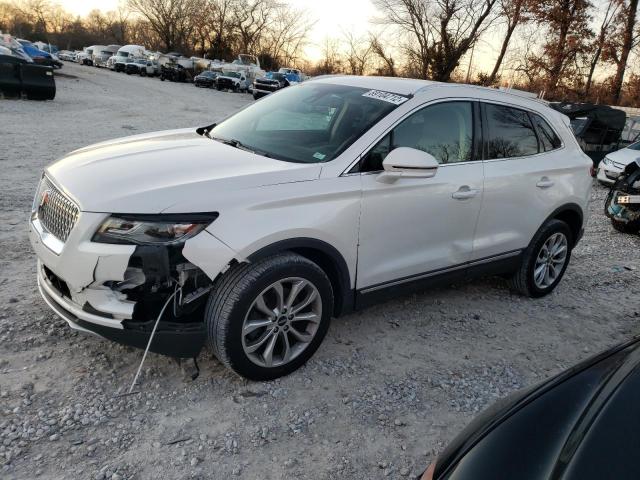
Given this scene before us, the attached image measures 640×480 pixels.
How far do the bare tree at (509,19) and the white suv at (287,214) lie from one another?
30.4 m

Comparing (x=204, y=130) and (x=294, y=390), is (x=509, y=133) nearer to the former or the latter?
(x=204, y=130)

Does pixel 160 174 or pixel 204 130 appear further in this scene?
pixel 204 130

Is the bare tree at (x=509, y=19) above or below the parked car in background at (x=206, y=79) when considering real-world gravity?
above

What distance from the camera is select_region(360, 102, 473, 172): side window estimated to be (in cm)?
336

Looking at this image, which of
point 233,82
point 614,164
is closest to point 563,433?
point 614,164

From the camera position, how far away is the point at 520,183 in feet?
13.8

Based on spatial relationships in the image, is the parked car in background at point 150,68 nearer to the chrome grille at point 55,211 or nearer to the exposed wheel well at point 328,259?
the chrome grille at point 55,211

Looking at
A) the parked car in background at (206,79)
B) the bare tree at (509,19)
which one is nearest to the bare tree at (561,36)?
the bare tree at (509,19)

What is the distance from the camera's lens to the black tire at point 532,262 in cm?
461

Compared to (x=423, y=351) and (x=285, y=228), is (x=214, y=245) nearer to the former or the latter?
(x=285, y=228)

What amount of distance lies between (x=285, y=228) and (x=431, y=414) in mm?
1411

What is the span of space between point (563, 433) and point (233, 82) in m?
37.3

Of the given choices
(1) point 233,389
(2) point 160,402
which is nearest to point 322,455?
(1) point 233,389

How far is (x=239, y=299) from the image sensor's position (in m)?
2.77
